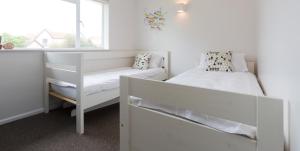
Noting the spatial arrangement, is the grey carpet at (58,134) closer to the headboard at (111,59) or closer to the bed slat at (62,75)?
the bed slat at (62,75)

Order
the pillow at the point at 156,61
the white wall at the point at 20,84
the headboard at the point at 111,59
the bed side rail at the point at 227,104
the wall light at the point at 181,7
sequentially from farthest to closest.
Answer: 1. the pillow at the point at 156,61
2. the wall light at the point at 181,7
3. the headboard at the point at 111,59
4. the white wall at the point at 20,84
5. the bed side rail at the point at 227,104

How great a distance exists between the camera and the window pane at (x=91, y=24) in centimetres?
300

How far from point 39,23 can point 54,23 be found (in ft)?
0.66

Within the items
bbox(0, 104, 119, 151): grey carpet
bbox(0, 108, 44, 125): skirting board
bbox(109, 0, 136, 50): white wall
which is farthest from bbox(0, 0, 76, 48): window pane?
bbox(0, 104, 119, 151): grey carpet

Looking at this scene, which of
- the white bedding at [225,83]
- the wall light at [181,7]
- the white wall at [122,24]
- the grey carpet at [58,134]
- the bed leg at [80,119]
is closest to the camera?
the white bedding at [225,83]

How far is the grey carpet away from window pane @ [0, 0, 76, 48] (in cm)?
98

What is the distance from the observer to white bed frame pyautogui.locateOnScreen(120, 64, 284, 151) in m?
0.74

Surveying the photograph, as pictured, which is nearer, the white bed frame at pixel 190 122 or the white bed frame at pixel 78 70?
the white bed frame at pixel 190 122

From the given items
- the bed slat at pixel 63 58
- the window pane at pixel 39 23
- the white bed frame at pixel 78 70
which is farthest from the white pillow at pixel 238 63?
the window pane at pixel 39 23

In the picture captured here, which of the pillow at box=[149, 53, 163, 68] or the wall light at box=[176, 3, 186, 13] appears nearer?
the wall light at box=[176, 3, 186, 13]

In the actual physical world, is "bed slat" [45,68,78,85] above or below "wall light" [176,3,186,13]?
below

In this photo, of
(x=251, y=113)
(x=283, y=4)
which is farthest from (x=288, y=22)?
(x=251, y=113)

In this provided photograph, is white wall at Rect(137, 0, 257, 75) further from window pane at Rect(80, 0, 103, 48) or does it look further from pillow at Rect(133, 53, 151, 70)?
window pane at Rect(80, 0, 103, 48)

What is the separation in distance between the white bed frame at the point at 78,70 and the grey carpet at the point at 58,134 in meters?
0.16
